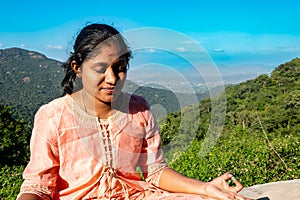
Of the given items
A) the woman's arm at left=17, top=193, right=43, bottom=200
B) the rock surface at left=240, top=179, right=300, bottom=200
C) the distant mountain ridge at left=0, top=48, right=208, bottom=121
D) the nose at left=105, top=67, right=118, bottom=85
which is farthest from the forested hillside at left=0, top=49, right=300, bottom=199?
the woman's arm at left=17, top=193, right=43, bottom=200

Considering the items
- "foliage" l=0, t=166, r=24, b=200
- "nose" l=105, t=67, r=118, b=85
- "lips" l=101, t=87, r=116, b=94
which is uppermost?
"nose" l=105, t=67, r=118, b=85

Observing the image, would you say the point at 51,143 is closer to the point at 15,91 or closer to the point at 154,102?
the point at 154,102

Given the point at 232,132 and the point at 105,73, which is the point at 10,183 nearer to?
the point at 105,73

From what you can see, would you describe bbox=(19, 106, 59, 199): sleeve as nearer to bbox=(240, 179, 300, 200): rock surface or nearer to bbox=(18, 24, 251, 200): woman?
bbox=(18, 24, 251, 200): woman

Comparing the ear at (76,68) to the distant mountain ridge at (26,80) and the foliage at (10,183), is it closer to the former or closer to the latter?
the foliage at (10,183)

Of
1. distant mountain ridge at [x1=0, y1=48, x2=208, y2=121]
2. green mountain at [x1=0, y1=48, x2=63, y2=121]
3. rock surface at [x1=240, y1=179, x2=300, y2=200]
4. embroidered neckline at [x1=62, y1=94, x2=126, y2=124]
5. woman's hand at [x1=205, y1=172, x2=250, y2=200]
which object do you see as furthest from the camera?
green mountain at [x1=0, y1=48, x2=63, y2=121]

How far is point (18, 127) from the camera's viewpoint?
9.98 meters

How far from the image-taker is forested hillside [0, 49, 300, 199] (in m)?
2.27

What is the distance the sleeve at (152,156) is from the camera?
199cm

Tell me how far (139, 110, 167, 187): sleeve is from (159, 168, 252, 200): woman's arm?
0.13ft

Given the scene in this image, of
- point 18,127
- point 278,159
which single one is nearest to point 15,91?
point 18,127

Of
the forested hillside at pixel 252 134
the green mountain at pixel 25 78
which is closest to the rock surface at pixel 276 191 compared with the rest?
the forested hillside at pixel 252 134

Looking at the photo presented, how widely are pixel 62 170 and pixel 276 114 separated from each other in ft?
37.2

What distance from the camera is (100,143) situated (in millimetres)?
1901
